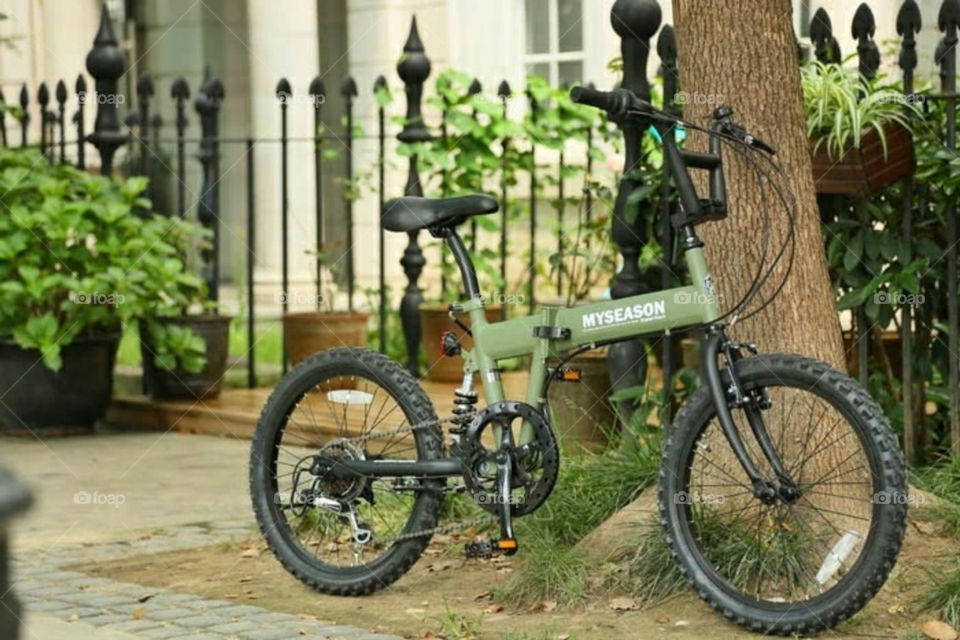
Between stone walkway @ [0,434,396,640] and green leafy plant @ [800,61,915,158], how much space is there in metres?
2.35

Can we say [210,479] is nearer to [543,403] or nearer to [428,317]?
[428,317]

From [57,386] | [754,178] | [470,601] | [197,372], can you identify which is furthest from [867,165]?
[57,386]

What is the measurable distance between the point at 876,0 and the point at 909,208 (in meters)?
5.25

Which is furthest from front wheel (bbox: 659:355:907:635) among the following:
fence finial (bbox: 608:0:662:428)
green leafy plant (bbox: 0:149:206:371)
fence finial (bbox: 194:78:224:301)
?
fence finial (bbox: 194:78:224:301)

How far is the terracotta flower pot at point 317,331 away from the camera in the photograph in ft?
29.8

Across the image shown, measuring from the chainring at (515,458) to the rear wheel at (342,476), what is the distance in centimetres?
16

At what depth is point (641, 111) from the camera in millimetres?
4570

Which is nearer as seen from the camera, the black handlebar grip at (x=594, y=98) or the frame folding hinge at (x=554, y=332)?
the black handlebar grip at (x=594, y=98)

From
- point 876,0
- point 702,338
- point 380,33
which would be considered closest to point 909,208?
point 702,338

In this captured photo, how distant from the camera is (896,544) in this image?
4.10 m

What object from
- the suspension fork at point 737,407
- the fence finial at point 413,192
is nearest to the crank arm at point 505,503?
the suspension fork at point 737,407

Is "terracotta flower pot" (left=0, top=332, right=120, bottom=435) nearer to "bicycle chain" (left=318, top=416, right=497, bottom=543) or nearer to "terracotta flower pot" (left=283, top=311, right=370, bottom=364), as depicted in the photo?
"terracotta flower pot" (left=283, top=311, right=370, bottom=364)

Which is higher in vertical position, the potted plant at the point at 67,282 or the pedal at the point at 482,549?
the potted plant at the point at 67,282

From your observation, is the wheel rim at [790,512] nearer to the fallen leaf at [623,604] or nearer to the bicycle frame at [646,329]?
the bicycle frame at [646,329]
